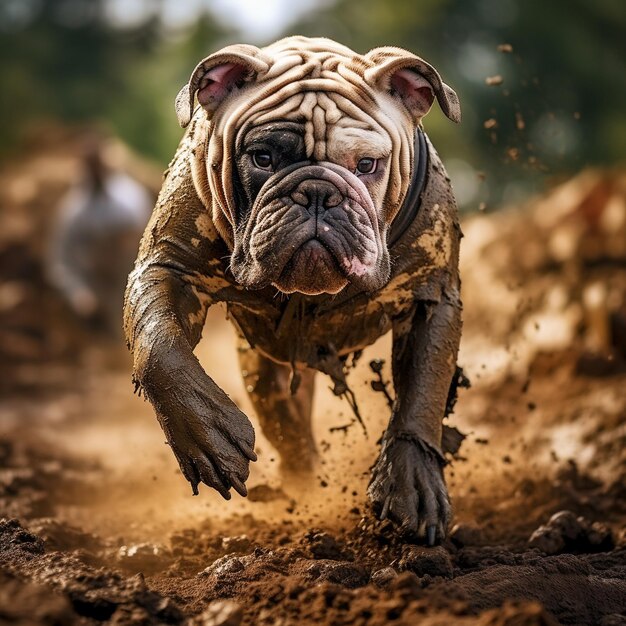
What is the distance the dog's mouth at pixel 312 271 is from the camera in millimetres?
3736

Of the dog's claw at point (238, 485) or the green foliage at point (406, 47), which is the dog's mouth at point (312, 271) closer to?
the dog's claw at point (238, 485)

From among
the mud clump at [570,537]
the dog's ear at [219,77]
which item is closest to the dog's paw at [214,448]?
the dog's ear at [219,77]

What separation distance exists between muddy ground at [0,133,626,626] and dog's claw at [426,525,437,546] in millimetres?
87

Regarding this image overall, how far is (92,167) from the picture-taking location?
1324 cm

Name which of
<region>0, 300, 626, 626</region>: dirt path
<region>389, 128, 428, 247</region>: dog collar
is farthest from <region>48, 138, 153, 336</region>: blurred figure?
<region>389, 128, 428, 247</region>: dog collar

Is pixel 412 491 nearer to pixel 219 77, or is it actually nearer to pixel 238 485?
pixel 238 485

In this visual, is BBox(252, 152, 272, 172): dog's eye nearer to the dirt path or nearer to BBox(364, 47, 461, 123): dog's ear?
BBox(364, 47, 461, 123): dog's ear

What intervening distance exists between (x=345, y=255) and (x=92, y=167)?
1001cm

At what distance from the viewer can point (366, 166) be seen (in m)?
3.93

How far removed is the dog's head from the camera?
3.76 m

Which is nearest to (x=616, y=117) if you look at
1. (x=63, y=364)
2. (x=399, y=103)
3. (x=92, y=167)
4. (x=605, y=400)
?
(x=92, y=167)

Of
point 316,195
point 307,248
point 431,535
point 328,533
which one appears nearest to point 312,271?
point 307,248

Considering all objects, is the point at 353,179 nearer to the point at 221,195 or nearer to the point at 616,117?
the point at 221,195

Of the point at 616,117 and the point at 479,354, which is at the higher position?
the point at 616,117
